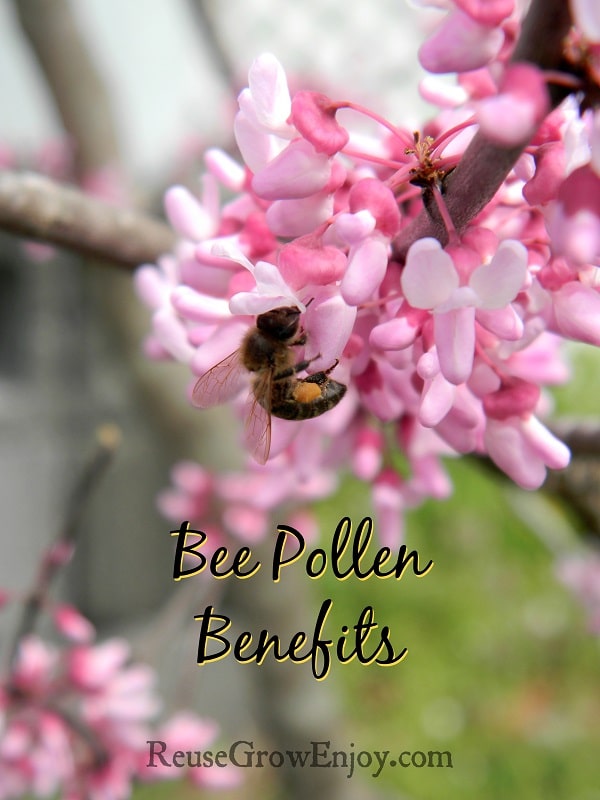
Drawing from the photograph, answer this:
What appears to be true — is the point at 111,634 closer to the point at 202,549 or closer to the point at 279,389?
the point at 202,549

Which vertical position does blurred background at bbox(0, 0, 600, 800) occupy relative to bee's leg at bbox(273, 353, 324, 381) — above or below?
above

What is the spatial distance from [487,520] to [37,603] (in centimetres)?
269

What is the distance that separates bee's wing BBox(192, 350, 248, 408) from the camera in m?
0.46

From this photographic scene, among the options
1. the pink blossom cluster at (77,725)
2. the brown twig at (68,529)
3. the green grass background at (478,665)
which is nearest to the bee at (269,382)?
the brown twig at (68,529)

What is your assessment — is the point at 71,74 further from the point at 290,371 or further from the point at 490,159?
the point at 490,159

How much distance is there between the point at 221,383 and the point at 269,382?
0.11 feet

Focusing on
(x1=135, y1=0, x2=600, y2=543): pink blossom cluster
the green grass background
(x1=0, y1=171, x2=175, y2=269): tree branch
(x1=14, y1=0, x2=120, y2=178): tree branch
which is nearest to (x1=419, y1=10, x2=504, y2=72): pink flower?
(x1=135, y1=0, x2=600, y2=543): pink blossom cluster

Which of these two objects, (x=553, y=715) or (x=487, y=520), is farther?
(x=487, y=520)

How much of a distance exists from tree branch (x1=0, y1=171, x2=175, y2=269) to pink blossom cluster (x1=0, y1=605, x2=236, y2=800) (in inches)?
15.7

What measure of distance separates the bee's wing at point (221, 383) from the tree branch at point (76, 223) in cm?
31

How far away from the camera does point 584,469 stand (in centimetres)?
76

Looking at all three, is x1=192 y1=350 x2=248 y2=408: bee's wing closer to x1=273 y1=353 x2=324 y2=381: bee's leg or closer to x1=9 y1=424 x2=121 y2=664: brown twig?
x1=273 y1=353 x2=324 y2=381: bee's leg

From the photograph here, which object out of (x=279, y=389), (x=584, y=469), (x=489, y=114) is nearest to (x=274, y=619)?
(x=584, y=469)

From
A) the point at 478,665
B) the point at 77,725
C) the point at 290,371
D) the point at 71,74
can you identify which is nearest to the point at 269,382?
the point at 290,371
